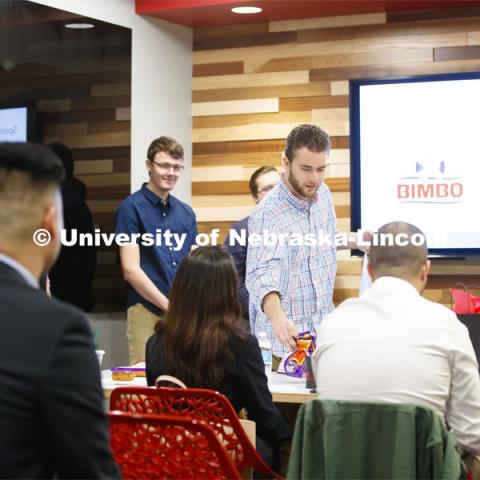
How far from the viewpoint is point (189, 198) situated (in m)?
6.68

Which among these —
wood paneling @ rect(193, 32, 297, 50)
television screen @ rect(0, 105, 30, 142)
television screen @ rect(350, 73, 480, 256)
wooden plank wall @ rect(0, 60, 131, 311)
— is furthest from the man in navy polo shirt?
wood paneling @ rect(193, 32, 297, 50)

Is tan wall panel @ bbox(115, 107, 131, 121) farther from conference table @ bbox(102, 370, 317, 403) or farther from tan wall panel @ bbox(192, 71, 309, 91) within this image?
conference table @ bbox(102, 370, 317, 403)

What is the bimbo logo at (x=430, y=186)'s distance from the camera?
5.91 metres

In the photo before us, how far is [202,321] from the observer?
10.3 ft

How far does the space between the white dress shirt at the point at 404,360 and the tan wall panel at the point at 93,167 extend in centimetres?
336

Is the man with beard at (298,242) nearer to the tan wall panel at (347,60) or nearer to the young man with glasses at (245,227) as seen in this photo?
the young man with glasses at (245,227)

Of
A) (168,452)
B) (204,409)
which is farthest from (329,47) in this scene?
(168,452)

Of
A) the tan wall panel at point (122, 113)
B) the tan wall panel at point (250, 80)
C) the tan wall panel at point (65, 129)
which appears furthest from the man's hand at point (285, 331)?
the tan wall panel at point (250, 80)

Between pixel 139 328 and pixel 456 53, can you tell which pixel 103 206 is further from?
pixel 456 53

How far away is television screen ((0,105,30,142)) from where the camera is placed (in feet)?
17.6

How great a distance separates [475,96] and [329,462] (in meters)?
3.83

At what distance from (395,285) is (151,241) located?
9.93 feet

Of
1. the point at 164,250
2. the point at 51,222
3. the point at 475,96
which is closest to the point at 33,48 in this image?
the point at 164,250

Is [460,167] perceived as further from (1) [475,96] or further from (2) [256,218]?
(2) [256,218]
